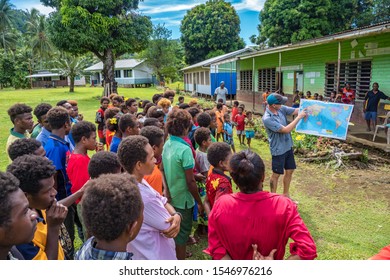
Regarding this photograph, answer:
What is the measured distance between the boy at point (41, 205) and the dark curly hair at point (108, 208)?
1.48ft

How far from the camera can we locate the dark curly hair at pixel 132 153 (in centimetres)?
236

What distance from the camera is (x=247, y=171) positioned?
75.4 inches

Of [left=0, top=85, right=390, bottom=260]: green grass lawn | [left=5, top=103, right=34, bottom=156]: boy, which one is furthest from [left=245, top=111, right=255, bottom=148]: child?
[left=5, top=103, right=34, bottom=156]: boy

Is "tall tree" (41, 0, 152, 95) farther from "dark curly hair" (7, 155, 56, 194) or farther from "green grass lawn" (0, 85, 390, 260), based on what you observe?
"dark curly hair" (7, 155, 56, 194)

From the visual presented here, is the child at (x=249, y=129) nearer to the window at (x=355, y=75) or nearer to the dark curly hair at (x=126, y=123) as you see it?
the window at (x=355, y=75)

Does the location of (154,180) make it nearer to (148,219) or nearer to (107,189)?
(148,219)

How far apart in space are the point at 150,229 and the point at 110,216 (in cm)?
71

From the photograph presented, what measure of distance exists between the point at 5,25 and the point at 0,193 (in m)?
63.6

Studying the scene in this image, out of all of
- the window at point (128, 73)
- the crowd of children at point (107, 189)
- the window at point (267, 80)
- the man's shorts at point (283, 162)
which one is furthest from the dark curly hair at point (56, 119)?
the window at point (128, 73)

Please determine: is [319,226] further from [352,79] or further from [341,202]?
[352,79]

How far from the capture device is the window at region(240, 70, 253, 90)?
21.8 metres

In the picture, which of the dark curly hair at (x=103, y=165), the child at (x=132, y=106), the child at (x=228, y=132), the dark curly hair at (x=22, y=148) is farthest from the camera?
the child at (x=228, y=132)

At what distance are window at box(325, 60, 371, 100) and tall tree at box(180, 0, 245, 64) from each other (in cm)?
2631
